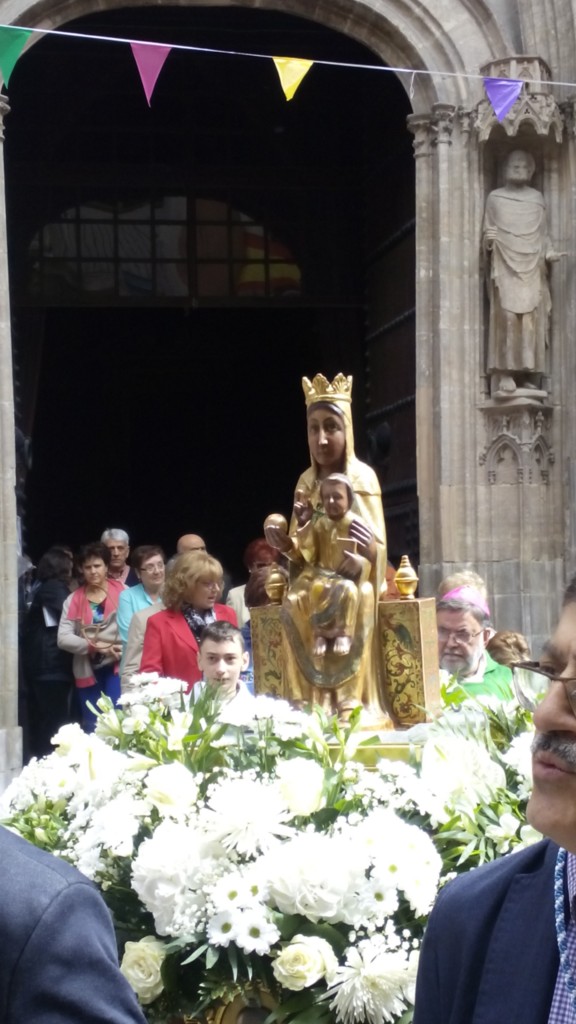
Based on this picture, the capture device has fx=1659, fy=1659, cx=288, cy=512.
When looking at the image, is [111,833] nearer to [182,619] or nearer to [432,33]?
[182,619]

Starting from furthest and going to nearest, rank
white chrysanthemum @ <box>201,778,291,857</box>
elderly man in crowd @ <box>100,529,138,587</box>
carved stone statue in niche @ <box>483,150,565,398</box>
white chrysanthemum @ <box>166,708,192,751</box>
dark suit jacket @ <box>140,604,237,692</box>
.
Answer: carved stone statue in niche @ <box>483,150,565,398</box> → elderly man in crowd @ <box>100,529,138,587</box> → dark suit jacket @ <box>140,604,237,692</box> → white chrysanthemum @ <box>166,708,192,751</box> → white chrysanthemum @ <box>201,778,291,857</box>

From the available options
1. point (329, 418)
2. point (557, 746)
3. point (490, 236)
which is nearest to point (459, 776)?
point (557, 746)

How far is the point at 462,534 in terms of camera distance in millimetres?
10930

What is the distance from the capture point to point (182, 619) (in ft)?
23.2

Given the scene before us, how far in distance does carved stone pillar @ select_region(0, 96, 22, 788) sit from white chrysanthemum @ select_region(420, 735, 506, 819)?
21.9ft

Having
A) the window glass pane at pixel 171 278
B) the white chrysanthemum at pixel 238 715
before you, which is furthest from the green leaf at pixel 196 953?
the window glass pane at pixel 171 278

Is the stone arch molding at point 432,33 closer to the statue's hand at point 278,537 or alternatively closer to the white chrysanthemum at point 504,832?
the statue's hand at point 278,537

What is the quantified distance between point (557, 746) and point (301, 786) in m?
1.73

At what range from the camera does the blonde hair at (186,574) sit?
275 inches

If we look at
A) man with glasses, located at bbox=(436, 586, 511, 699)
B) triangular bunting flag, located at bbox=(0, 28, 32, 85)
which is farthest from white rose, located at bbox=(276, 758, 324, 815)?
triangular bunting flag, located at bbox=(0, 28, 32, 85)

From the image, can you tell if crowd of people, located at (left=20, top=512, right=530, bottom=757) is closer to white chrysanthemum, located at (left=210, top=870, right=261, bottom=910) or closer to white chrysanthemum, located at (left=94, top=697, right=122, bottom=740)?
white chrysanthemum, located at (left=94, top=697, right=122, bottom=740)

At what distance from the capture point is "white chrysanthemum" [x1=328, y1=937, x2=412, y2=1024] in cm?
313

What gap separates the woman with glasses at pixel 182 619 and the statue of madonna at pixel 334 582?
1.09 meters

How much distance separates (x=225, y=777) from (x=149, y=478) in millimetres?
15456
